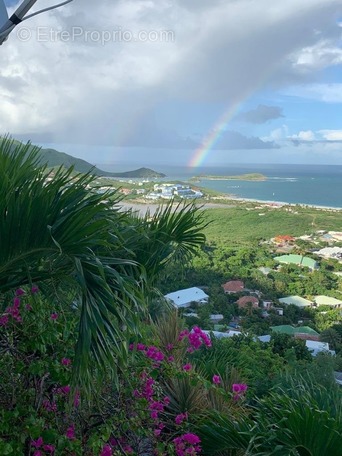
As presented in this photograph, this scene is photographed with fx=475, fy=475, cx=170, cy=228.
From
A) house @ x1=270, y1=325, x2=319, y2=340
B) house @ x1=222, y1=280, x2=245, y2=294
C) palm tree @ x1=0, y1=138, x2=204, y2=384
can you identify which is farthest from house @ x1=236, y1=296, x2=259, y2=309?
palm tree @ x1=0, y1=138, x2=204, y2=384

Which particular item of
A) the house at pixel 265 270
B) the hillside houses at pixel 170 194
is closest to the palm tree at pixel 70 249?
the hillside houses at pixel 170 194

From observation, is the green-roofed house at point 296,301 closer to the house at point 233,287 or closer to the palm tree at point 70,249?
the house at point 233,287

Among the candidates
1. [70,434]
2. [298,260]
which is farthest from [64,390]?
[298,260]

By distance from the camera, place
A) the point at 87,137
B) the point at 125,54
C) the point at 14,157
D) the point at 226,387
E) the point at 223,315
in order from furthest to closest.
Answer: the point at 223,315
the point at 125,54
the point at 87,137
the point at 226,387
the point at 14,157

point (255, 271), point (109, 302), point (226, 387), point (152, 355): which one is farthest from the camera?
point (255, 271)

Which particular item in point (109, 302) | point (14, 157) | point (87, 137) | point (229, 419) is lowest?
point (229, 419)

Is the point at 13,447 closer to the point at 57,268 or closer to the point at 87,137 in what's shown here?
the point at 57,268

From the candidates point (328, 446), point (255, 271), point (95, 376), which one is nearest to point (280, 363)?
point (328, 446)
